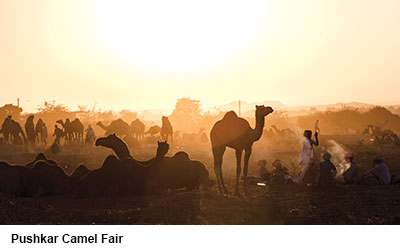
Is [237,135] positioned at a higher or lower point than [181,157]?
higher

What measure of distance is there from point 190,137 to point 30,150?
39.5ft

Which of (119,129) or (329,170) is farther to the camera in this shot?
(119,129)

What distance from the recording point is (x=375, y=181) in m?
12.3

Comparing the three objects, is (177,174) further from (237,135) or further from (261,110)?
(261,110)

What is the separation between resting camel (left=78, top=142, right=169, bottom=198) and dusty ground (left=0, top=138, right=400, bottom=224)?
0.91 ft

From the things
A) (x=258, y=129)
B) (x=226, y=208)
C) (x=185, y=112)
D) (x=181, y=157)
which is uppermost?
Result: (x=185, y=112)

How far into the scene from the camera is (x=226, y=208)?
9.29m

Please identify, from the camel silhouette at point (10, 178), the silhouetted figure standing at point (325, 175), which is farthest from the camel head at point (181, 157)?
the camel silhouette at point (10, 178)

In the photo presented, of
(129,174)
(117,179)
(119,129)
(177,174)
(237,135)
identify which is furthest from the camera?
(119,129)

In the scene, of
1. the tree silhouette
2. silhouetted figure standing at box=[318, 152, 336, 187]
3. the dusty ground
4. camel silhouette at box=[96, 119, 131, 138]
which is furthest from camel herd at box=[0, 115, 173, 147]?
the tree silhouette

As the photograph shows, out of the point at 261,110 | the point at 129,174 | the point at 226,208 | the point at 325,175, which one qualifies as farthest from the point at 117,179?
the point at 325,175

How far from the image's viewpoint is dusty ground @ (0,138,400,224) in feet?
28.3

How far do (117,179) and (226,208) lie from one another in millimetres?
2993

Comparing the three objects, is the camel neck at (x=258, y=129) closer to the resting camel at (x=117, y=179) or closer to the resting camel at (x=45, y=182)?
the resting camel at (x=117, y=179)
